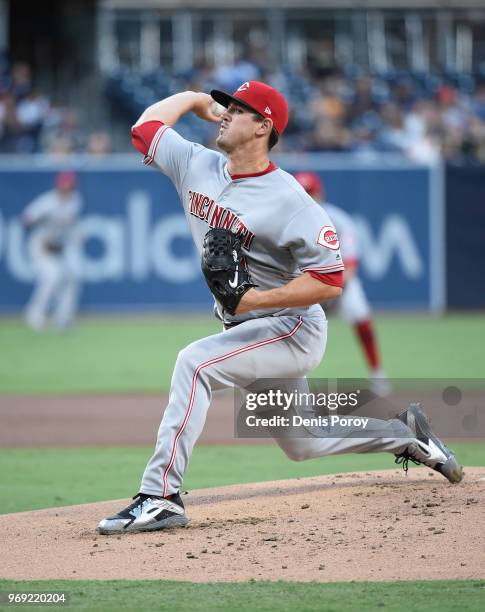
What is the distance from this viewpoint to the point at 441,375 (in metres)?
11.2

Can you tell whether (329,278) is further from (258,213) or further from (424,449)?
(424,449)

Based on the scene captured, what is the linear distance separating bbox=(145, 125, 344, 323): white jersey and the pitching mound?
1.00 metres

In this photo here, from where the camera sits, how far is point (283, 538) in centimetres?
498

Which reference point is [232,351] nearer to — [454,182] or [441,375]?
[441,375]

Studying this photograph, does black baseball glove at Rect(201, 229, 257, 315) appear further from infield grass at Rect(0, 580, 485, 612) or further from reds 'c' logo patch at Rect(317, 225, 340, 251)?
infield grass at Rect(0, 580, 485, 612)

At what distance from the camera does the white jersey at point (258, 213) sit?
200 inches

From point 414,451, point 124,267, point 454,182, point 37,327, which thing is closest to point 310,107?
point 454,182

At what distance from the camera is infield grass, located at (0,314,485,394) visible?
11328mm

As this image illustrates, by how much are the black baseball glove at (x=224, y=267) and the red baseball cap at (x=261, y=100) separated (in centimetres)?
66

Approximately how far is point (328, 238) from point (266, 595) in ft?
5.54

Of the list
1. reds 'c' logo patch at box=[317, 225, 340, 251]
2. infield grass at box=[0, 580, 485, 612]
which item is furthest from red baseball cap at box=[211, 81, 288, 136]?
infield grass at box=[0, 580, 485, 612]

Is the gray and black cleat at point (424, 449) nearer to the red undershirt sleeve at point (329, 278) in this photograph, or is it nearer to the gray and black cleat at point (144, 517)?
the red undershirt sleeve at point (329, 278)

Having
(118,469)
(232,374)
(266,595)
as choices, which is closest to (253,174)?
(232,374)

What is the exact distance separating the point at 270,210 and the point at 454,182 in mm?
12845
